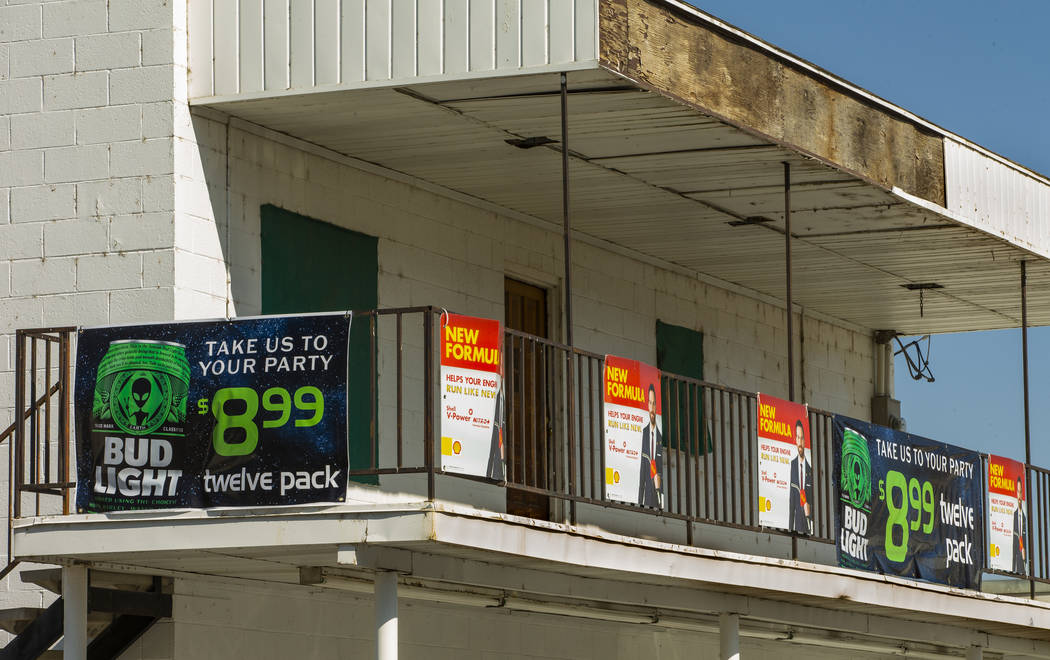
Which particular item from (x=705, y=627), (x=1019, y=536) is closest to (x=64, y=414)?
(x=705, y=627)

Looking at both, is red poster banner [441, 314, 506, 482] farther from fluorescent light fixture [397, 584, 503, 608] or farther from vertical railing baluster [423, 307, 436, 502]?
fluorescent light fixture [397, 584, 503, 608]

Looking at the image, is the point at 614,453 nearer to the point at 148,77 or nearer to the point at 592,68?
the point at 592,68

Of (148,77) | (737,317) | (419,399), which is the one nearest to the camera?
(148,77)

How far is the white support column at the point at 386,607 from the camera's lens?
11.6m

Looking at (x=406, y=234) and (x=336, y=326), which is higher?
(x=406, y=234)

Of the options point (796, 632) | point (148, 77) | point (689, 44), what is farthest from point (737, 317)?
point (148, 77)

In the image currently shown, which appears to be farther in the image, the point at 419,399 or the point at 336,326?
the point at 419,399

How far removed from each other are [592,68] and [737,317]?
8.12 m

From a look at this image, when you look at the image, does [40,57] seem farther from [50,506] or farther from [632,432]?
[632,432]

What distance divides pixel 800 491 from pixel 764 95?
283 centimetres

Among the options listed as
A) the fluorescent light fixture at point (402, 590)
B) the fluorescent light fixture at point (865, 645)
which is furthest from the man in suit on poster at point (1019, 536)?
the fluorescent light fixture at point (402, 590)

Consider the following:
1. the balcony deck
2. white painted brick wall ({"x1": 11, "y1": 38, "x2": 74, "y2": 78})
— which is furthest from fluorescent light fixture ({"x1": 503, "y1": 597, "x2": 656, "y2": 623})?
white painted brick wall ({"x1": 11, "y1": 38, "x2": 74, "y2": 78})

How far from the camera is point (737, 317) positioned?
19938mm

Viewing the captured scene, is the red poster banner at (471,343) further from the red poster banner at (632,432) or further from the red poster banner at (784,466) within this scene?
the red poster banner at (784,466)
